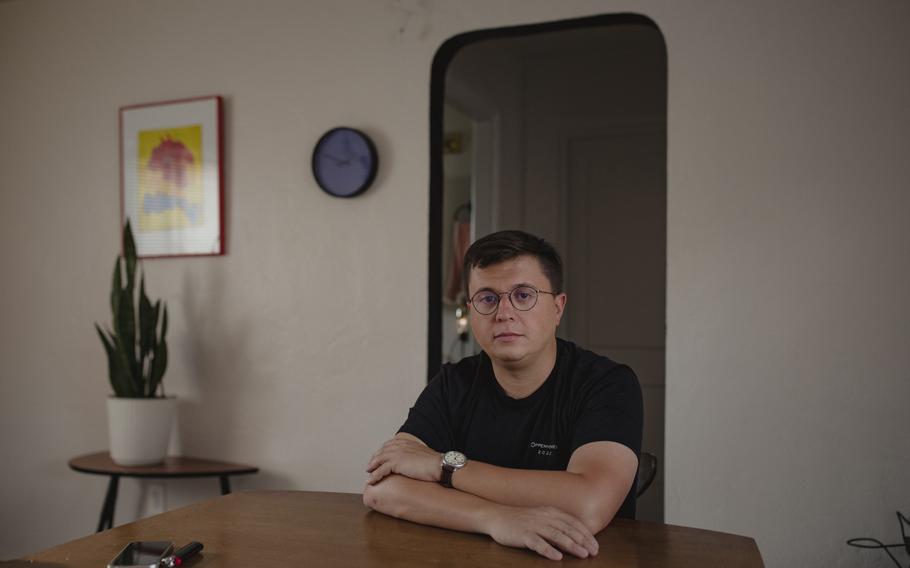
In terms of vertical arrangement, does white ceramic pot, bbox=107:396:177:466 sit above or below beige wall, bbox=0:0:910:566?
below

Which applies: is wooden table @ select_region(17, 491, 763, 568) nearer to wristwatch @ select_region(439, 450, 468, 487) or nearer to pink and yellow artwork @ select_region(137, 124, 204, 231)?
wristwatch @ select_region(439, 450, 468, 487)

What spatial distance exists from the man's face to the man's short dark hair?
13mm

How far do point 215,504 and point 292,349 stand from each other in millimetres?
1730

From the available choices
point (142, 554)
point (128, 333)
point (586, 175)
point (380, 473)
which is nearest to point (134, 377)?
point (128, 333)

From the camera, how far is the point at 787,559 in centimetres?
278

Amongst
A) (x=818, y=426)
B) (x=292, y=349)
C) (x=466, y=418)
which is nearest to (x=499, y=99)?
(x=292, y=349)

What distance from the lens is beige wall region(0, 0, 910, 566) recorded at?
2754 mm

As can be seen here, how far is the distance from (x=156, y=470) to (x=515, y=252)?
6.76 ft

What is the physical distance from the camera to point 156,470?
11.1 feet

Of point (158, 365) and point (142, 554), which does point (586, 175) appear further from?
point (142, 554)

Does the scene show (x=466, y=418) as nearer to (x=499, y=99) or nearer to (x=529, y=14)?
(x=529, y=14)

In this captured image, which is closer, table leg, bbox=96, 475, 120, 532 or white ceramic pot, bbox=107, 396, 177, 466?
white ceramic pot, bbox=107, 396, 177, 466

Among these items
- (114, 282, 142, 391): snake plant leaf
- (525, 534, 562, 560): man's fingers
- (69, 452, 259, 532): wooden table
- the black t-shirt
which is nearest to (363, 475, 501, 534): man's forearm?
(525, 534, 562, 560): man's fingers

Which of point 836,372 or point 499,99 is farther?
point 499,99
